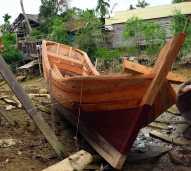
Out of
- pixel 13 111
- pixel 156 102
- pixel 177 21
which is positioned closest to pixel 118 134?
pixel 156 102

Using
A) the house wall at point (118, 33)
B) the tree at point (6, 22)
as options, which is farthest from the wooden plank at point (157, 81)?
the tree at point (6, 22)

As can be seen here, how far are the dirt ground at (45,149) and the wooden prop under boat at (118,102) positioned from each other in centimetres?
37

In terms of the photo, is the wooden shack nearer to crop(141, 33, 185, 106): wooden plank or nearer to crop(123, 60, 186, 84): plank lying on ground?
crop(123, 60, 186, 84): plank lying on ground

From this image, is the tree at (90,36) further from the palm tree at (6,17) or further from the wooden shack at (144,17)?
the palm tree at (6,17)

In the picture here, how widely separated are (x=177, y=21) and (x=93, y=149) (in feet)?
47.5

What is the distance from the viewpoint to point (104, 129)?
22.7ft

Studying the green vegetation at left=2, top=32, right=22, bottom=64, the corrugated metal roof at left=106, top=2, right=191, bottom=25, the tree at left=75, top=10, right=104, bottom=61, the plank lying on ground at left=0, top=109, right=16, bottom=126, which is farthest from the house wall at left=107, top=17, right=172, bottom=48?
the plank lying on ground at left=0, top=109, right=16, bottom=126

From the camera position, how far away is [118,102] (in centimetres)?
655

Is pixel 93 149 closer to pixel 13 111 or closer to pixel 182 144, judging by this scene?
pixel 182 144

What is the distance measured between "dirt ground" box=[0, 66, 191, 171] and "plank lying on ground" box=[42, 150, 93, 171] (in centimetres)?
24

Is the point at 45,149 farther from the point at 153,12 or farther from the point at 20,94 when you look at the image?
the point at 153,12

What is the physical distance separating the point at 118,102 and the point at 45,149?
1480mm

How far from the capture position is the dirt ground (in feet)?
21.1

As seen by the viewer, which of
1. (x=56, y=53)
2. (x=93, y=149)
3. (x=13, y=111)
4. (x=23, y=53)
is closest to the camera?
(x=93, y=149)
